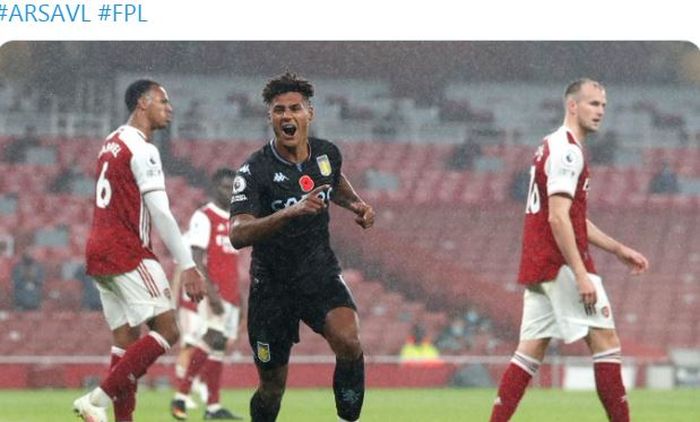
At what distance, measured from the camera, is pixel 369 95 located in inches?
1085

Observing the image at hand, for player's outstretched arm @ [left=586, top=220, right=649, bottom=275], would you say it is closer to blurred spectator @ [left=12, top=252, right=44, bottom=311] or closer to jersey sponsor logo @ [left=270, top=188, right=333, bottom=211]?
jersey sponsor logo @ [left=270, top=188, right=333, bottom=211]

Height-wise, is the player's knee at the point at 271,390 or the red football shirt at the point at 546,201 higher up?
the red football shirt at the point at 546,201

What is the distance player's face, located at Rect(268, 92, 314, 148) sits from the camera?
7.02 meters

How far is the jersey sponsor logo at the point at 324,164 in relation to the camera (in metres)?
7.23

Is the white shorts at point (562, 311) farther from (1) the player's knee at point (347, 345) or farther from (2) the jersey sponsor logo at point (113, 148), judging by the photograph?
(2) the jersey sponsor logo at point (113, 148)

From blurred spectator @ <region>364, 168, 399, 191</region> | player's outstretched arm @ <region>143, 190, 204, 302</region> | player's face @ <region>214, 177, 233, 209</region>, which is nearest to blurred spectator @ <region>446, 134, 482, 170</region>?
blurred spectator @ <region>364, 168, 399, 191</region>

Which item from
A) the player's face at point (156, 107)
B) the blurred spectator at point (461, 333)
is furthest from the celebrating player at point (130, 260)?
the blurred spectator at point (461, 333)

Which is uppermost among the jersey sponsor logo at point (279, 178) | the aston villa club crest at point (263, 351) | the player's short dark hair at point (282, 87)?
the player's short dark hair at point (282, 87)

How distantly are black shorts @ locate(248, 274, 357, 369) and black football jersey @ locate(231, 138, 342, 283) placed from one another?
60 mm

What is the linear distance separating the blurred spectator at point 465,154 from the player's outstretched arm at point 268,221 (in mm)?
19839

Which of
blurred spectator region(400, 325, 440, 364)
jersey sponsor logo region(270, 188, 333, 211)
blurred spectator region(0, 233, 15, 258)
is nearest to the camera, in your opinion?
jersey sponsor logo region(270, 188, 333, 211)

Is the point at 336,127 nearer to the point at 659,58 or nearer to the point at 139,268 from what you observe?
the point at 659,58
